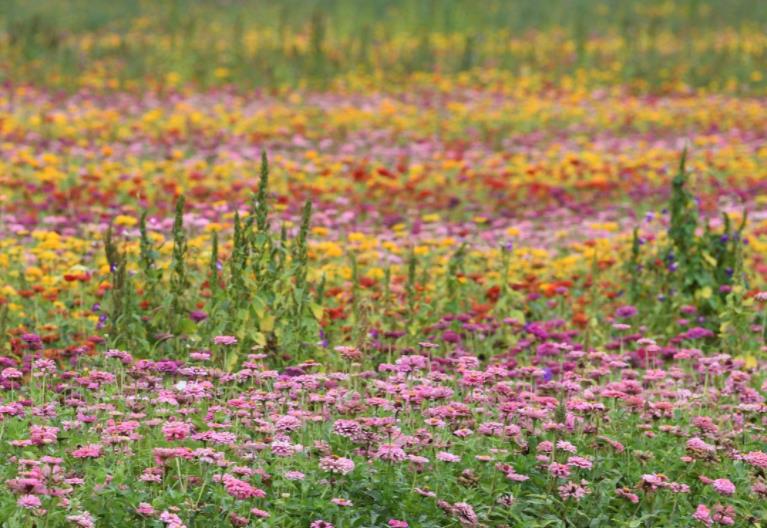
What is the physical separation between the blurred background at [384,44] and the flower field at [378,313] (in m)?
1.55

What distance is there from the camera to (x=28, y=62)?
68.2ft

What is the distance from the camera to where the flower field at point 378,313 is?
17.5 ft

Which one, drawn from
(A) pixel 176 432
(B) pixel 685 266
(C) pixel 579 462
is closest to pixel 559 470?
(C) pixel 579 462

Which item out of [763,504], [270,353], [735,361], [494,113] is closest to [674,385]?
[735,361]

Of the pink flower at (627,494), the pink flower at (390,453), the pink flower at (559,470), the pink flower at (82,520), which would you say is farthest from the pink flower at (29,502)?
the pink flower at (627,494)

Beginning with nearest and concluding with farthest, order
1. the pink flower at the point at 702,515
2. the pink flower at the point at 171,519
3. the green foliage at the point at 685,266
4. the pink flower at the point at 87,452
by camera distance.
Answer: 1. the pink flower at the point at 171,519
2. the pink flower at the point at 87,452
3. the pink flower at the point at 702,515
4. the green foliage at the point at 685,266

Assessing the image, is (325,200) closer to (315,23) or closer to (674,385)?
(674,385)

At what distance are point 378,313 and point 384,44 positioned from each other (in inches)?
661

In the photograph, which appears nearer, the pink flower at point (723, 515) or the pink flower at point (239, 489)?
the pink flower at point (239, 489)

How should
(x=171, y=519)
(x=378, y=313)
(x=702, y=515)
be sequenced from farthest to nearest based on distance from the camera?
(x=378, y=313)
(x=702, y=515)
(x=171, y=519)

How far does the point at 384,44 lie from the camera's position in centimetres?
2467

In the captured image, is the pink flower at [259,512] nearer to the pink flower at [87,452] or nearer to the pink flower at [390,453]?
the pink flower at [390,453]

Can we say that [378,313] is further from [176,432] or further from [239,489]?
[239,489]

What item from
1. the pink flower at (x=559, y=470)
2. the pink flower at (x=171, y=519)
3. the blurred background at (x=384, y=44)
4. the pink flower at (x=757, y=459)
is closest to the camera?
the pink flower at (x=171, y=519)
